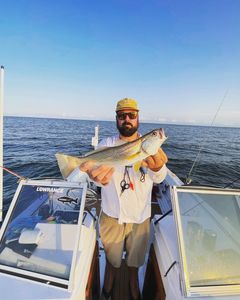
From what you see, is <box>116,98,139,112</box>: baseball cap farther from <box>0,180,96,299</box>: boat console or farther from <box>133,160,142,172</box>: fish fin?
<box>0,180,96,299</box>: boat console

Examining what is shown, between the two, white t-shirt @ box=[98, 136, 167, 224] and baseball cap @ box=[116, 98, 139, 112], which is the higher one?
baseball cap @ box=[116, 98, 139, 112]

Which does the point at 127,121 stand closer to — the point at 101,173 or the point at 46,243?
the point at 101,173

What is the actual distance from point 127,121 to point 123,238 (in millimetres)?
1494

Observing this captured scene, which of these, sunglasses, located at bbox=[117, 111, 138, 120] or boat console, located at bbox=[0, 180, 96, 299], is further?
sunglasses, located at bbox=[117, 111, 138, 120]

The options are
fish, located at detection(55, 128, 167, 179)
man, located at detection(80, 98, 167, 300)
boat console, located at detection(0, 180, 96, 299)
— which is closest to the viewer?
boat console, located at detection(0, 180, 96, 299)

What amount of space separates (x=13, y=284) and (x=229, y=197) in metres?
2.22

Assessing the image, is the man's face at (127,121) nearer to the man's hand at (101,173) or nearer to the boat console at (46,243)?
the man's hand at (101,173)

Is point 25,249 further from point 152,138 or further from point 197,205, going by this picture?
point 197,205

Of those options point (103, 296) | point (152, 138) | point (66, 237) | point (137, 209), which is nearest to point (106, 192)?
point (137, 209)

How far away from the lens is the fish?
245cm

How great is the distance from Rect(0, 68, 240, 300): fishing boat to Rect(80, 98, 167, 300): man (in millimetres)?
195

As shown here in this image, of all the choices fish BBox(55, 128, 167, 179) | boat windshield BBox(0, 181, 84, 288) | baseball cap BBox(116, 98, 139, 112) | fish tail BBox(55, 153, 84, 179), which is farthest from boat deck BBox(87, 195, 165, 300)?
baseball cap BBox(116, 98, 139, 112)

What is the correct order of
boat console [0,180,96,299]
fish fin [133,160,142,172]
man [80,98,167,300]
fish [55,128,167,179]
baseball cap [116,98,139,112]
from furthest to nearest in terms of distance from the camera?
1. baseball cap [116,98,139,112]
2. man [80,98,167,300]
3. fish fin [133,160,142,172]
4. fish [55,128,167,179]
5. boat console [0,180,96,299]

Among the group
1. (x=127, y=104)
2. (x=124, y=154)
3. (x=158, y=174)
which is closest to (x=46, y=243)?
(x=124, y=154)
